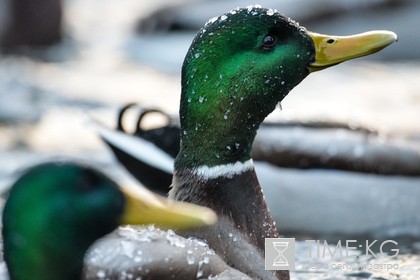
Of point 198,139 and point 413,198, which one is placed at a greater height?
point 198,139

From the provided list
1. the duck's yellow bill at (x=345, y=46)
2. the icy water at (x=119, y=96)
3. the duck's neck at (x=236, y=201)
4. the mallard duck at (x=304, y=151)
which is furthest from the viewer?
the icy water at (x=119, y=96)

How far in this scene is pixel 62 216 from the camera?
3.74 metres

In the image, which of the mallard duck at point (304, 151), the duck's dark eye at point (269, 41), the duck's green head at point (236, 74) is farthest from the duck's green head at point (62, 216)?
the mallard duck at point (304, 151)

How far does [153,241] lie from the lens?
3.92 m

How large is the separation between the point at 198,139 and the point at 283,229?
2.33m

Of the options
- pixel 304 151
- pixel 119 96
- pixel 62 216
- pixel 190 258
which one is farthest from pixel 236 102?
pixel 119 96

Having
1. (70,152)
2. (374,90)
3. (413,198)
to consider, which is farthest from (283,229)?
(374,90)

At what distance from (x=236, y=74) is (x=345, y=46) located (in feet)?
1.60

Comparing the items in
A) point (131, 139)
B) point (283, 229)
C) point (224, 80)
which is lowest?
point (283, 229)

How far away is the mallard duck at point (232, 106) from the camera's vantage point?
14.8 ft

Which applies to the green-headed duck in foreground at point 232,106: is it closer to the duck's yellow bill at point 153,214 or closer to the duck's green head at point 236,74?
the duck's green head at point 236,74

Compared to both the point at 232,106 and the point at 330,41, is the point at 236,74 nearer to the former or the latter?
the point at 232,106

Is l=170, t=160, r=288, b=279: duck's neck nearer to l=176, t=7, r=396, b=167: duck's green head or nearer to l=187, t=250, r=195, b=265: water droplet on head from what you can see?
l=176, t=7, r=396, b=167: duck's green head

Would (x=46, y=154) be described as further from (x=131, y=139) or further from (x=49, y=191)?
(x=49, y=191)
